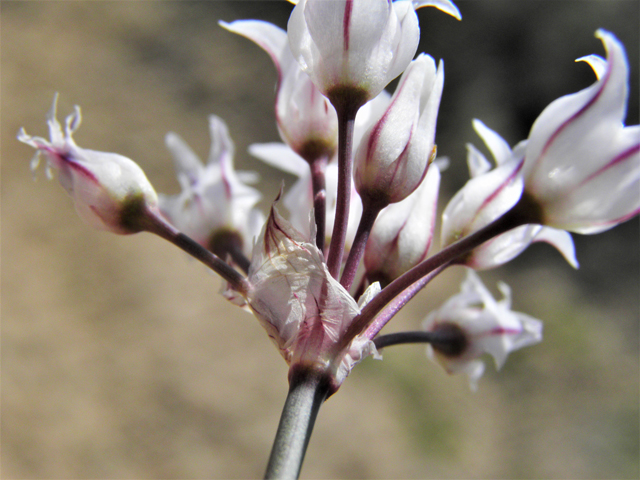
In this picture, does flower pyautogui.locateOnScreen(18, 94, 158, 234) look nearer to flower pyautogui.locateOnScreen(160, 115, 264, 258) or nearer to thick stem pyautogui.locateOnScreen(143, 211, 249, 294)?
thick stem pyautogui.locateOnScreen(143, 211, 249, 294)

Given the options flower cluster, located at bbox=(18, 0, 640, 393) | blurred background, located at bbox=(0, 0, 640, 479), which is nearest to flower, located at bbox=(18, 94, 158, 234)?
flower cluster, located at bbox=(18, 0, 640, 393)

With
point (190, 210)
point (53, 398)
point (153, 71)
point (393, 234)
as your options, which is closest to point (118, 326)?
point (53, 398)

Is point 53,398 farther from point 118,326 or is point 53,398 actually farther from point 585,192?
point 585,192

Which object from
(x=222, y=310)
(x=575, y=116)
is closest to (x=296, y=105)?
(x=575, y=116)

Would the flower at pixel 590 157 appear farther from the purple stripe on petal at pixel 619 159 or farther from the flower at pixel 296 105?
the flower at pixel 296 105

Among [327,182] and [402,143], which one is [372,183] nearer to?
[402,143]

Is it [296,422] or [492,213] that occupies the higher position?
[492,213]

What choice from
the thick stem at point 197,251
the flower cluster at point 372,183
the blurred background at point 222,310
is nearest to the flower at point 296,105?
the flower cluster at point 372,183
